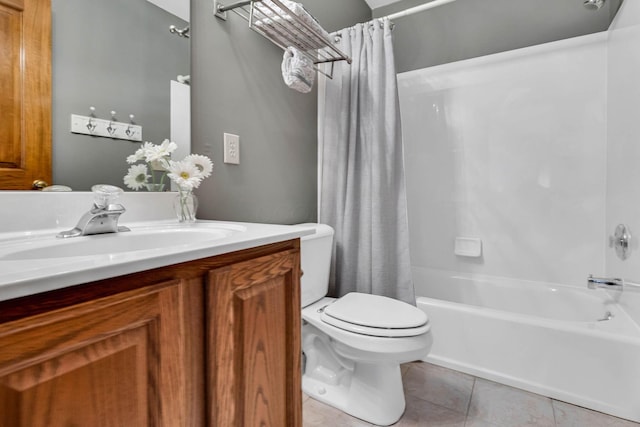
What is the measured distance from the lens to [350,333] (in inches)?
49.1

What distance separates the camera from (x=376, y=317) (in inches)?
50.4

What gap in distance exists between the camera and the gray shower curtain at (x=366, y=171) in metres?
1.67

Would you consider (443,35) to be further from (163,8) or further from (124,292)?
(124,292)

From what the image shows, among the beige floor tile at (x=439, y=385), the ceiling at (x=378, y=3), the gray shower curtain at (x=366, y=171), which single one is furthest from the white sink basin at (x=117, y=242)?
the ceiling at (x=378, y=3)

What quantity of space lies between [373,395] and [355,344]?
29 centimetres

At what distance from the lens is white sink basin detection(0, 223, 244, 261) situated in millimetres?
677

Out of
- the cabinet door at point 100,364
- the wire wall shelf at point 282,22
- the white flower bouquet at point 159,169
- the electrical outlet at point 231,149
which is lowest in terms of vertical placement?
the cabinet door at point 100,364

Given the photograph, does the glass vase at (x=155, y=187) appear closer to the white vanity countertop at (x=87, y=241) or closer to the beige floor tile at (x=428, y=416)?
the white vanity countertop at (x=87, y=241)

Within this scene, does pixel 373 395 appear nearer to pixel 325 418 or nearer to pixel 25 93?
pixel 325 418

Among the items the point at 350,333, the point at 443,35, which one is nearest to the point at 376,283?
the point at 350,333

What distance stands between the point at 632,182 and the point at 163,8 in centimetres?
204

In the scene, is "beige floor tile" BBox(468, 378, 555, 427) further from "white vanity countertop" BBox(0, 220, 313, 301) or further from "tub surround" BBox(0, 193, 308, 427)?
"white vanity countertop" BBox(0, 220, 313, 301)

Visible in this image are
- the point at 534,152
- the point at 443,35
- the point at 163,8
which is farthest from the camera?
the point at 443,35

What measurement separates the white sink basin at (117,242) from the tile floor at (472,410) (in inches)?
35.9
